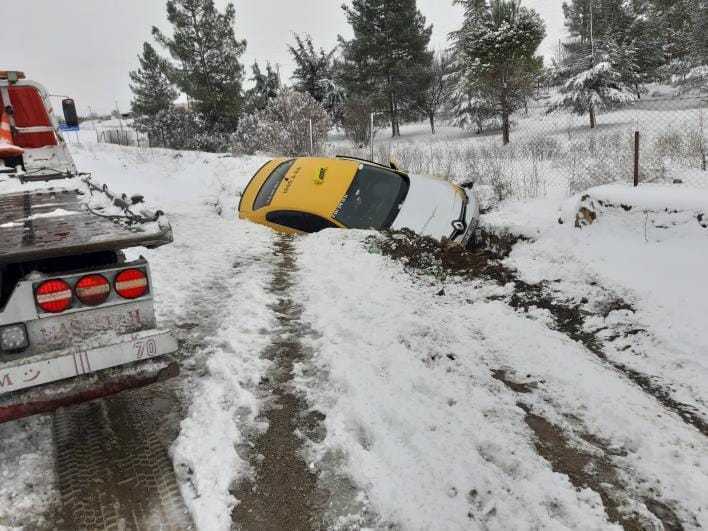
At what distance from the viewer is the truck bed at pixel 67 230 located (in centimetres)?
211

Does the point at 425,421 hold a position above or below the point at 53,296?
below

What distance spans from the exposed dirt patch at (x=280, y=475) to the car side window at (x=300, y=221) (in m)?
3.14

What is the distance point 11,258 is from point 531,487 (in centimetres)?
266

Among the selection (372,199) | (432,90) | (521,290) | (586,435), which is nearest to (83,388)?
(586,435)

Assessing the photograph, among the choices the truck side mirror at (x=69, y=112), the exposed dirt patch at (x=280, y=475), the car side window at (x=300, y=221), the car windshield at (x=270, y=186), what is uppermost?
the truck side mirror at (x=69, y=112)

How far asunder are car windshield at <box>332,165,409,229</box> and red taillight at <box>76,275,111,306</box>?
415cm

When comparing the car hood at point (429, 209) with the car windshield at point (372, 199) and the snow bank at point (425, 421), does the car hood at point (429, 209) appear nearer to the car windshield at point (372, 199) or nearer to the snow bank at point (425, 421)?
the car windshield at point (372, 199)

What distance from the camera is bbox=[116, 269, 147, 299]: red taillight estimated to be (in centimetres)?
235

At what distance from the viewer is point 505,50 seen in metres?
20.5

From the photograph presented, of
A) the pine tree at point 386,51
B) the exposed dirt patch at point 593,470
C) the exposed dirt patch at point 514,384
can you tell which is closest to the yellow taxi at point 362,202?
the exposed dirt patch at point 514,384

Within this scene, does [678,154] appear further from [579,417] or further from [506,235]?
[579,417]

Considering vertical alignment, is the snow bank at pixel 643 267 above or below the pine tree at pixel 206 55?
below

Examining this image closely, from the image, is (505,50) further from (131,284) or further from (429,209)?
(131,284)

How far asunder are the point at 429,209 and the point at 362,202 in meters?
0.96
